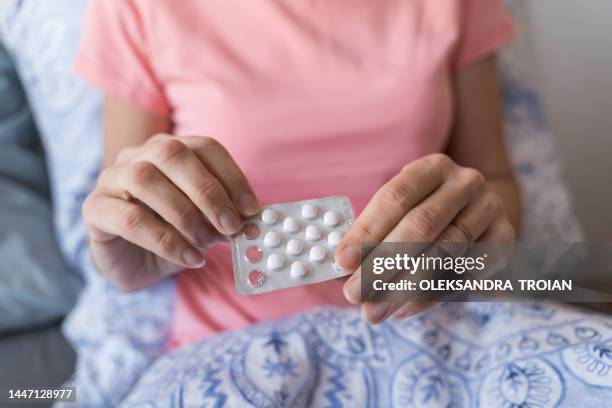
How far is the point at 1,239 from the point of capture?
66cm

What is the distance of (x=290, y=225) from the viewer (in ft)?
1.28

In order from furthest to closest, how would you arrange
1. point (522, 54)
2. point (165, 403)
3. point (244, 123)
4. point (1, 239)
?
point (522, 54)
point (1, 239)
point (244, 123)
point (165, 403)

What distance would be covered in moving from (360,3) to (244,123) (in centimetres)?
17

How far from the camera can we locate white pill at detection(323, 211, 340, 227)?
39cm

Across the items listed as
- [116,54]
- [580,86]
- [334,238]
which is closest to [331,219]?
[334,238]

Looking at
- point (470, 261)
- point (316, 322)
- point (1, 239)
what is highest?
point (470, 261)

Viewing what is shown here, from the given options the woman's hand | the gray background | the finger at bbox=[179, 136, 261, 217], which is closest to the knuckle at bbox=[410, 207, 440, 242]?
the woman's hand

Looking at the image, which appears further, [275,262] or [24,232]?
[24,232]

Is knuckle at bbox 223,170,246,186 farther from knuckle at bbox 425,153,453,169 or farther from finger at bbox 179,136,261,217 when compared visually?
knuckle at bbox 425,153,453,169

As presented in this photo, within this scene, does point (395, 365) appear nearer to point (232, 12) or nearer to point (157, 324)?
point (157, 324)

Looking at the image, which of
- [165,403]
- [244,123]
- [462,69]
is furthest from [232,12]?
[165,403]

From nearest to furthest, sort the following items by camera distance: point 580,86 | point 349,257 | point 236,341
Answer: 1. point 349,257
2. point 236,341
3. point 580,86

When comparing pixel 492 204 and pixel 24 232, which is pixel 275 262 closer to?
pixel 492 204

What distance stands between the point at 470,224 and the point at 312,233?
12 cm
